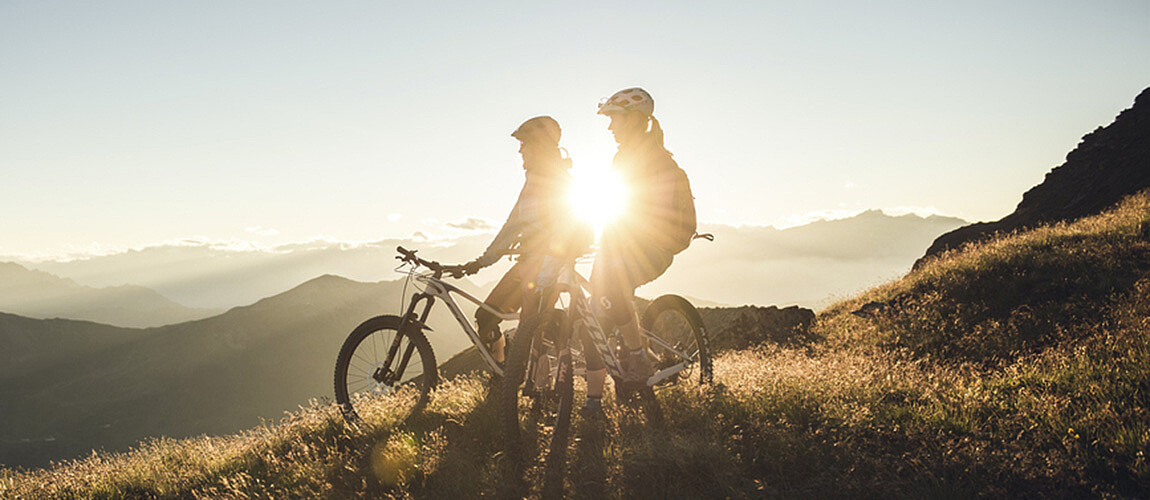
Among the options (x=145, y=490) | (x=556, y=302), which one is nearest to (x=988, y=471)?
(x=556, y=302)

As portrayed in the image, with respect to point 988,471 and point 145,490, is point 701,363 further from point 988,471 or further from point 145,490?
point 145,490

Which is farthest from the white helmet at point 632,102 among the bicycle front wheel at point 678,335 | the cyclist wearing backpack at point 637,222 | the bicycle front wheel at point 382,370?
the bicycle front wheel at point 382,370

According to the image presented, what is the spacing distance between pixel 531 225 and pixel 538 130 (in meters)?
1.07

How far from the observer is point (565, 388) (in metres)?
4.60

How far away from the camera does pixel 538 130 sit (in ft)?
20.1

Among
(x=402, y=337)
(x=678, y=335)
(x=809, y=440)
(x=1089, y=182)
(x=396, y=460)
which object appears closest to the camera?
(x=809, y=440)

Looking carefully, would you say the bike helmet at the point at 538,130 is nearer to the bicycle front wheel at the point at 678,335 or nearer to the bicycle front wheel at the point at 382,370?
the bicycle front wheel at the point at 678,335

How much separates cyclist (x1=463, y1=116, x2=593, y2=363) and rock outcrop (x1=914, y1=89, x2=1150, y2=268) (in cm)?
1392

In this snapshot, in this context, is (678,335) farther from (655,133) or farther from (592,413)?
(655,133)

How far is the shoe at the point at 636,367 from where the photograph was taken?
504 centimetres

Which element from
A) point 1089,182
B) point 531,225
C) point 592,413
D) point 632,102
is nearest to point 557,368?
point 592,413

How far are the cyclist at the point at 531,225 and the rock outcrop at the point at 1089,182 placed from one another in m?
13.9

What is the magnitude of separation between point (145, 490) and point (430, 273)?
3426 millimetres

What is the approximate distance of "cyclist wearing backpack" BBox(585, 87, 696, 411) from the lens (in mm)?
5148
